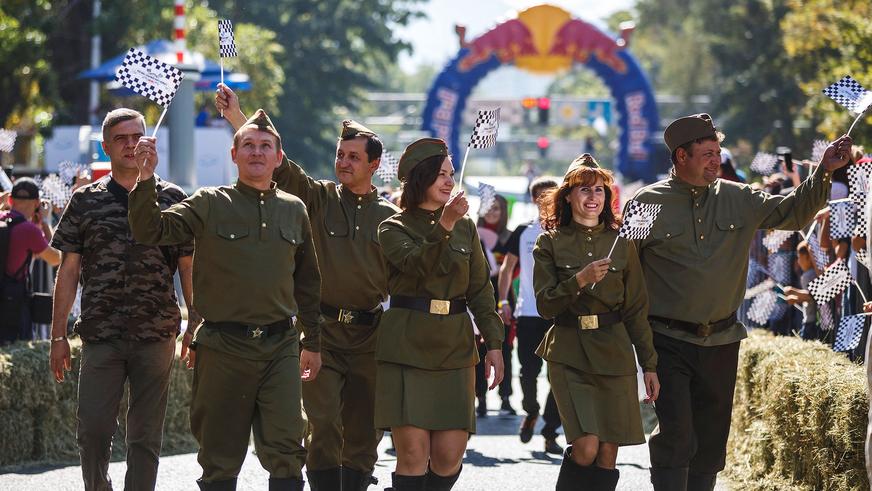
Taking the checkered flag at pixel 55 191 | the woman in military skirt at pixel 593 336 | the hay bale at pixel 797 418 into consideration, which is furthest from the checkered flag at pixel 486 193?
the woman in military skirt at pixel 593 336

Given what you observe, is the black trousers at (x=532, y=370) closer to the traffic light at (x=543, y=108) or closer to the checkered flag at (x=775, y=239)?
the checkered flag at (x=775, y=239)

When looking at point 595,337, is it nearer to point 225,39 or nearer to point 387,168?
point 387,168

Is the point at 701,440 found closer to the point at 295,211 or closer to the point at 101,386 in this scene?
the point at 295,211

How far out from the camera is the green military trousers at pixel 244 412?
7046 mm

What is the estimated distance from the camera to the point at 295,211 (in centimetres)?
728

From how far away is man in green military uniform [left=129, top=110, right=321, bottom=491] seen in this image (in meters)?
7.03

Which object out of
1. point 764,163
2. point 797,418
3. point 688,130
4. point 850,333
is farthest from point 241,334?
point 764,163

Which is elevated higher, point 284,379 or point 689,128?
point 689,128

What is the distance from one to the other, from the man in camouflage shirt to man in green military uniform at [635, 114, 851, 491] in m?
2.42

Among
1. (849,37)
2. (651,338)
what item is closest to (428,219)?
(651,338)

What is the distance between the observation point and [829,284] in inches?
392

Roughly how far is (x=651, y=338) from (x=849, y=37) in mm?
9203

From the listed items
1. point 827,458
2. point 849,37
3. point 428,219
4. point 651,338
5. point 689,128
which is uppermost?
point 849,37

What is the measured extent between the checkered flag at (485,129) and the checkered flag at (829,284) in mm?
2885
